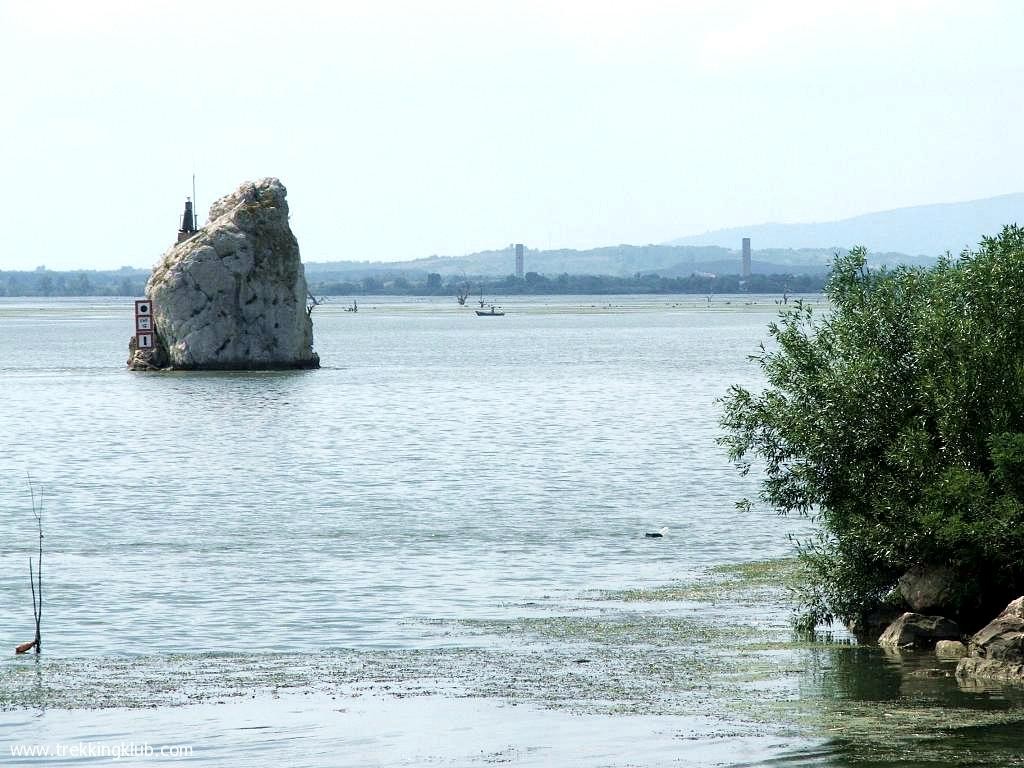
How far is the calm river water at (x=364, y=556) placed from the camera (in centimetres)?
2014

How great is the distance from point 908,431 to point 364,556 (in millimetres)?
13860

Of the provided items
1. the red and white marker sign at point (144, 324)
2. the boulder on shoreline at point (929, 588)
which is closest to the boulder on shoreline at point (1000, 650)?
the boulder on shoreline at point (929, 588)

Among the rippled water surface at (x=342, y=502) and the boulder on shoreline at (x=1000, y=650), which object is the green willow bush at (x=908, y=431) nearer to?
the boulder on shoreline at (x=1000, y=650)

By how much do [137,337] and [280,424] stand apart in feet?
124

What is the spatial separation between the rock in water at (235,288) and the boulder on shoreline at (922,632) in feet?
247

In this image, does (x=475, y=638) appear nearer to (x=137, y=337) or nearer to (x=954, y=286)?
(x=954, y=286)

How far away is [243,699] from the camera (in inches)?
859

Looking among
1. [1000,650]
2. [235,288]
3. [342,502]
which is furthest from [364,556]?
[235,288]

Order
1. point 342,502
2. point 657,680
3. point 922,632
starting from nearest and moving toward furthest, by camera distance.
→ point 657,680 < point 922,632 < point 342,502

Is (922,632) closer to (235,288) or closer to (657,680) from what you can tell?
(657,680)

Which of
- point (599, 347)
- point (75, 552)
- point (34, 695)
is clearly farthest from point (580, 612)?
point (599, 347)

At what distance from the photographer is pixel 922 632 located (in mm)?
24938

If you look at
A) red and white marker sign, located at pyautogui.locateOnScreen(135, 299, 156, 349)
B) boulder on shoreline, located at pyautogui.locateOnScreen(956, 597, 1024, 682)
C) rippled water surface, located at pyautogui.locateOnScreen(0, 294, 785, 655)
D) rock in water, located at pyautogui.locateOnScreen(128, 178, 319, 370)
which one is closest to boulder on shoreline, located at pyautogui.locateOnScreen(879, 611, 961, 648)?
boulder on shoreline, located at pyautogui.locateOnScreen(956, 597, 1024, 682)

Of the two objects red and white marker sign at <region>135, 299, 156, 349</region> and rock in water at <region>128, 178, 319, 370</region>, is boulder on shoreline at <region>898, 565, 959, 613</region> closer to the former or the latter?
rock in water at <region>128, 178, 319, 370</region>
